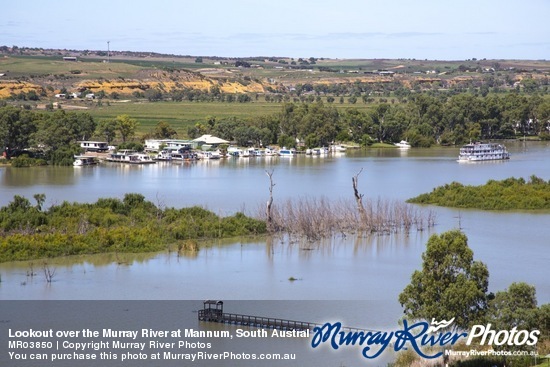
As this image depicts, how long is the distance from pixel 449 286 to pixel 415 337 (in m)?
0.82

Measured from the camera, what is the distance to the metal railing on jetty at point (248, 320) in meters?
16.0

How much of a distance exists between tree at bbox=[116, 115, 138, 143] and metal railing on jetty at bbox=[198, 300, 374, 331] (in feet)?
107

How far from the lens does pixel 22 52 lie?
13788cm

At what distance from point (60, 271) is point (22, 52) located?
122 m

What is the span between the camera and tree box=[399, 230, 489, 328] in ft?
45.1

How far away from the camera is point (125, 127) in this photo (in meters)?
49.3

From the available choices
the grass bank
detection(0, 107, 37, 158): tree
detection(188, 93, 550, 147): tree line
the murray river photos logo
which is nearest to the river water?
the grass bank

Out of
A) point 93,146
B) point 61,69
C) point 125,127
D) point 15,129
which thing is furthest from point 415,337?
point 61,69

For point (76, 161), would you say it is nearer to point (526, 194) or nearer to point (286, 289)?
point (526, 194)

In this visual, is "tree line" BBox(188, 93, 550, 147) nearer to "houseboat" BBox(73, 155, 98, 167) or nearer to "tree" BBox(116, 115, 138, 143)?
"tree" BBox(116, 115, 138, 143)

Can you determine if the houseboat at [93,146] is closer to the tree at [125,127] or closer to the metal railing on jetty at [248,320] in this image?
the tree at [125,127]

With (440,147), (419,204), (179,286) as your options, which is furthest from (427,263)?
(440,147)

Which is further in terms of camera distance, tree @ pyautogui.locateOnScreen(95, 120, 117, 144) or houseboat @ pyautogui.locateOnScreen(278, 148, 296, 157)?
tree @ pyautogui.locateOnScreen(95, 120, 117, 144)

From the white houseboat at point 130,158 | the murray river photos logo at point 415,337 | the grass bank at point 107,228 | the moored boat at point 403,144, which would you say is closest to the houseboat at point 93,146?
the white houseboat at point 130,158
